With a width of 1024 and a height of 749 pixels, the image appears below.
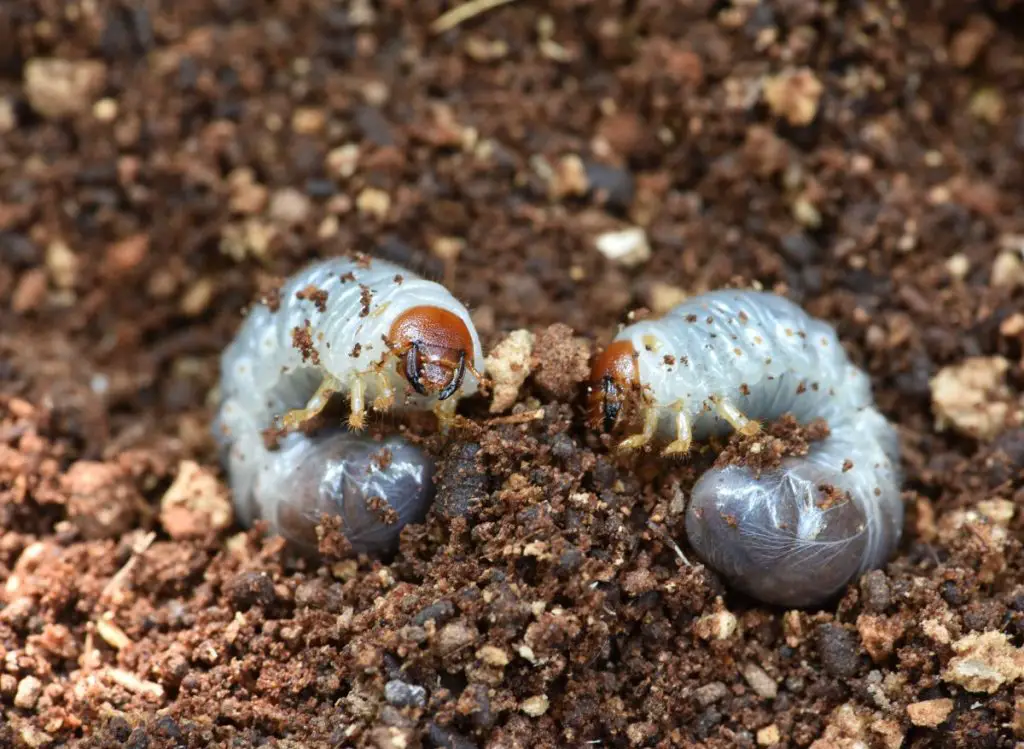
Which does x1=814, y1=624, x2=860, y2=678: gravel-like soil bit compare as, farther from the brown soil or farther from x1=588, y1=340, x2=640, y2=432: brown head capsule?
x1=588, y1=340, x2=640, y2=432: brown head capsule

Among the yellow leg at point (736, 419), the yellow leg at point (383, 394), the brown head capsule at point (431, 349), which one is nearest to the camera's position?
the brown head capsule at point (431, 349)

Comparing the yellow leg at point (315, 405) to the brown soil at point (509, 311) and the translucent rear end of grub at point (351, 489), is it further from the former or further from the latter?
the brown soil at point (509, 311)

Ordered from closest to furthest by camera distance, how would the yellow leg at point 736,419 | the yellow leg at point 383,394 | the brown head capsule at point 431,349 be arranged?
the brown head capsule at point 431,349, the yellow leg at point 383,394, the yellow leg at point 736,419

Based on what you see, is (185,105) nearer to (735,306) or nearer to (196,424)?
(196,424)

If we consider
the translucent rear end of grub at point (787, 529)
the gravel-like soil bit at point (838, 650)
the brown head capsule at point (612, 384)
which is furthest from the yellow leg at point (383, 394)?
the gravel-like soil bit at point (838, 650)

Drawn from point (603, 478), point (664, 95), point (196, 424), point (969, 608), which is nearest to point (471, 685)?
point (603, 478)

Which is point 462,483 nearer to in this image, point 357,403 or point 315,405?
point 357,403

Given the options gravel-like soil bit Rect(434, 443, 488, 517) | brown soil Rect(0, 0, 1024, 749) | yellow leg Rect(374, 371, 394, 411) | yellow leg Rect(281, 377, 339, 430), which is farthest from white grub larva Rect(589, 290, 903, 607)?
yellow leg Rect(281, 377, 339, 430)
